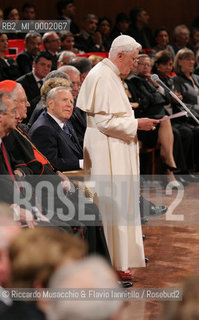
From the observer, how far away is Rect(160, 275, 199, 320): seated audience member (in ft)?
3.99

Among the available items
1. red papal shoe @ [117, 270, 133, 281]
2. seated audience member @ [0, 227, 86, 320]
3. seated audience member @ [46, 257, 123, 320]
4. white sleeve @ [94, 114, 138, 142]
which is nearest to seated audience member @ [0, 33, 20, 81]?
white sleeve @ [94, 114, 138, 142]

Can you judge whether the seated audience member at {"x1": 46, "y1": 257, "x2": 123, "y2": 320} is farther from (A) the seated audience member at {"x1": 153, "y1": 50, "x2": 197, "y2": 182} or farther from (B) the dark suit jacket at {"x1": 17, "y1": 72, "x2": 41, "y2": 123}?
(A) the seated audience member at {"x1": 153, "y1": 50, "x2": 197, "y2": 182}

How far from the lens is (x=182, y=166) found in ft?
24.1

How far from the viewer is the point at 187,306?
4.01ft

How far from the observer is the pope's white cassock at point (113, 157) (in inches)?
159

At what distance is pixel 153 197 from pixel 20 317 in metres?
5.17

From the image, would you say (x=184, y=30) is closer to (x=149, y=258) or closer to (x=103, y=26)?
(x=103, y=26)

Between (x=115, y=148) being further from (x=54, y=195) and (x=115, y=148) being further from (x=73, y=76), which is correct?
(x=73, y=76)

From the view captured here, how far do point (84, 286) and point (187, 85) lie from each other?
6497 mm

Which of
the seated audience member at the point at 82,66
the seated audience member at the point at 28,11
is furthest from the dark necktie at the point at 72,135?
the seated audience member at the point at 28,11

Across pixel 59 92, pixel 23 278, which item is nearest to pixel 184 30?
pixel 59 92

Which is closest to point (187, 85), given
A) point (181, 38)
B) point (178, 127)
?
point (178, 127)

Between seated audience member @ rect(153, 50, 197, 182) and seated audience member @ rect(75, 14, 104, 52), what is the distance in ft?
7.94

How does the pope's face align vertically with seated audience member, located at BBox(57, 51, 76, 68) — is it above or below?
below
